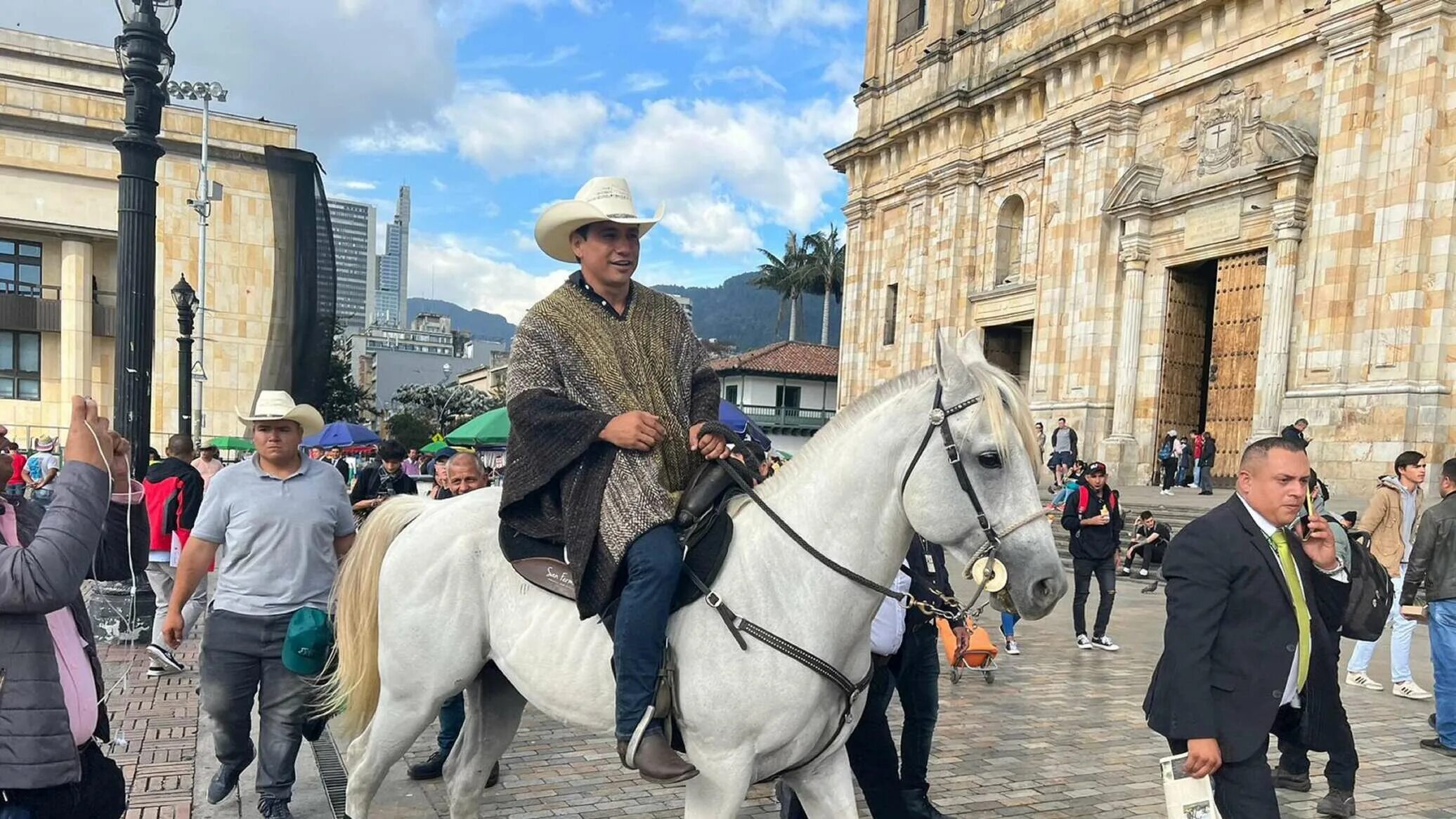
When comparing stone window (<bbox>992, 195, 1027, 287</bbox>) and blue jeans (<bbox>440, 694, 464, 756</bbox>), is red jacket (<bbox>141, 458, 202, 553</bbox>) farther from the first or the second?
stone window (<bbox>992, 195, 1027, 287</bbox>)

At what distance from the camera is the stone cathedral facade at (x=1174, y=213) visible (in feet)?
51.8

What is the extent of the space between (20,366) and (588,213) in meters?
42.6

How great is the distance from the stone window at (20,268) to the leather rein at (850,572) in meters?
42.1

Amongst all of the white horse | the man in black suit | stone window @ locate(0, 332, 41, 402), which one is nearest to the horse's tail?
the white horse

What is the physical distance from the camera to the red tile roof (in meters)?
50.9

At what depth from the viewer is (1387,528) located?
7.80 metres

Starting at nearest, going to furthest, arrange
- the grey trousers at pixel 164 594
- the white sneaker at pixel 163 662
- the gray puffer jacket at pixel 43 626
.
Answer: the gray puffer jacket at pixel 43 626
the white sneaker at pixel 163 662
the grey trousers at pixel 164 594

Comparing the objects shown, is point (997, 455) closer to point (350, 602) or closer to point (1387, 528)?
point (350, 602)

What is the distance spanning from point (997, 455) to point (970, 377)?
0.29 m

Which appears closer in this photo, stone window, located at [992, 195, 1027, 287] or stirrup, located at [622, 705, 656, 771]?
stirrup, located at [622, 705, 656, 771]

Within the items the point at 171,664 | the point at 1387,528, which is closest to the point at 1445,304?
the point at 1387,528

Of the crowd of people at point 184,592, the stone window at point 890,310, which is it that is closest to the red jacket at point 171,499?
the crowd of people at point 184,592

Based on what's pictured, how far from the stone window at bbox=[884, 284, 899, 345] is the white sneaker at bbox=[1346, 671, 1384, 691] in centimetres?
2344

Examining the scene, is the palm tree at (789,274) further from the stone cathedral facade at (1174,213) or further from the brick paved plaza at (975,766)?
the brick paved plaza at (975,766)
